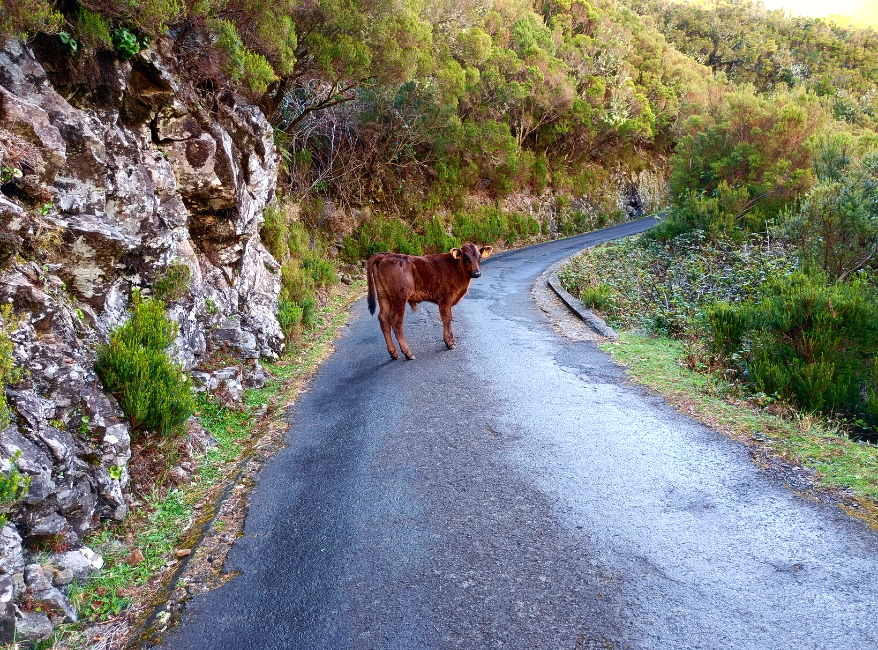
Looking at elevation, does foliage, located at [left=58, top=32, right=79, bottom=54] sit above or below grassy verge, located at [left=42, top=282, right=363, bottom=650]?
above

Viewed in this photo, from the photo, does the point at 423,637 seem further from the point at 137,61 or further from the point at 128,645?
the point at 137,61

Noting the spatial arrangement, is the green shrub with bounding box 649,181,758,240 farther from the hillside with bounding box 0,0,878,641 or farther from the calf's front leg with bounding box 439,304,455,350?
the calf's front leg with bounding box 439,304,455,350

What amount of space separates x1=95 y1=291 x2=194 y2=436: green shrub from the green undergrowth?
206 inches

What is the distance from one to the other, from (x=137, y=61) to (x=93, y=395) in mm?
4857

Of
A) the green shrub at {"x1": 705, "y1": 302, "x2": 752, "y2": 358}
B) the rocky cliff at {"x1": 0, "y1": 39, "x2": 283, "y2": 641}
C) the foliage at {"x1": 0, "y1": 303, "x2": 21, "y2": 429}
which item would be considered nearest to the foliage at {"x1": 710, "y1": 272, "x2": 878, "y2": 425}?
the green shrub at {"x1": 705, "y1": 302, "x2": 752, "y2": 358}

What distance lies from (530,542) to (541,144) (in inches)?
1283

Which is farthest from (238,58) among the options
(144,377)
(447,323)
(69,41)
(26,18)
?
(144,377)

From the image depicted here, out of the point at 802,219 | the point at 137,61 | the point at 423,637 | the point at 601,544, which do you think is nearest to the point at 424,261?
the point at 137,61

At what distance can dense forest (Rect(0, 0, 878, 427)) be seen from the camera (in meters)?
7.03

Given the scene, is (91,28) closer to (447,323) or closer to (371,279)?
(371,279)

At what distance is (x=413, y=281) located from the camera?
341 inches

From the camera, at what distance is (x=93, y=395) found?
4.50m

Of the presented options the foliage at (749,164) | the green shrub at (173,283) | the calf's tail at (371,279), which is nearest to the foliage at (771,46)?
the foliage at (749,164)

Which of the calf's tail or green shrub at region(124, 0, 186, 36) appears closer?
green shrub at region(124, 0, 186, 36)
